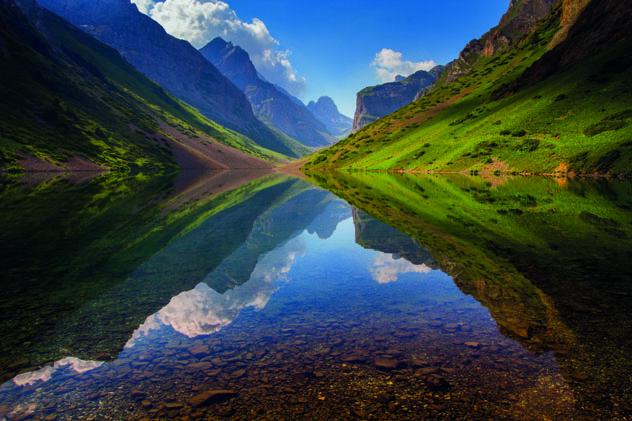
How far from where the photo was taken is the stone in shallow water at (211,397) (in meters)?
8.93

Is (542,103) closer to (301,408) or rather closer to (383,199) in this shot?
(383,199)

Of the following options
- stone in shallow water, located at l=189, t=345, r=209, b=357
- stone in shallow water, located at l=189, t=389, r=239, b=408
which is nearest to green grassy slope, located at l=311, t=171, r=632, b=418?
stone in shallow water, located at l=189, t=389, r=239, b=408

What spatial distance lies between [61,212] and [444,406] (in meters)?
46.4

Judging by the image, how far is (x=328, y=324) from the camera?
13688 millimetres

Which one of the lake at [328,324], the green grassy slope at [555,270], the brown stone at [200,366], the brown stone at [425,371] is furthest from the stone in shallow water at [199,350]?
the green grassy slope at [555,270]

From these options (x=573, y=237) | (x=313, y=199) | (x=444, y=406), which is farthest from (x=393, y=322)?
(x=313, y=199)

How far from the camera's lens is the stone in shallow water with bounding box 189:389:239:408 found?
29.3 ft

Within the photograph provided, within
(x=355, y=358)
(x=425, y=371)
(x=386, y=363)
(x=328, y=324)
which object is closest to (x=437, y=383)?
(x=425, y=371)

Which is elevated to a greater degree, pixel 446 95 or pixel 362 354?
pixel 446 95

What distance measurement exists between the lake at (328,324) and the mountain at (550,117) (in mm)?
51545

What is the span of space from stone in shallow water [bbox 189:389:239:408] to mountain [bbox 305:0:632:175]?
256 feet

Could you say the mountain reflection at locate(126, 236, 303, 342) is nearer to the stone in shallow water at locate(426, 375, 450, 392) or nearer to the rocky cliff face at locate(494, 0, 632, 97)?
the stone in shallow water at locate(426, 375, 450, 392)

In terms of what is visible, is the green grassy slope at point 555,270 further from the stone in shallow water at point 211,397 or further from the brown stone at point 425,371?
the stone in shallow water at point 211,397

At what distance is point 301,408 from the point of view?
8562 millimetres
